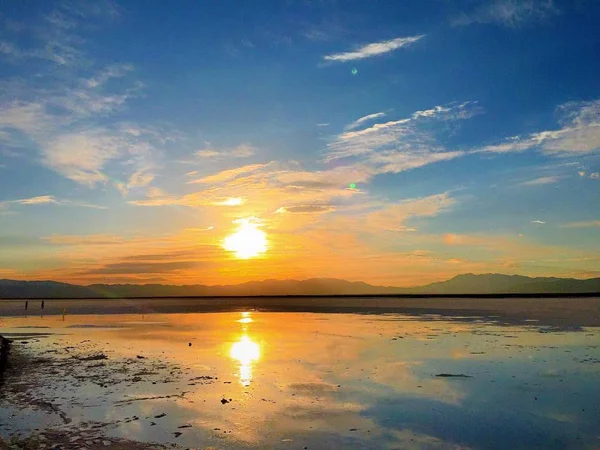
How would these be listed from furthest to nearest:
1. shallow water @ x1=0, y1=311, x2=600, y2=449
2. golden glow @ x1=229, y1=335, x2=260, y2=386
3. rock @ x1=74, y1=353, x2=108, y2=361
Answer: rock @ x1=74, y1=353, x2=108, y2=361, golden glow @ x1=229, y1=335, x2=260, y2=386, shallow water @ x1=0, y1=311, x2=600, y2=449

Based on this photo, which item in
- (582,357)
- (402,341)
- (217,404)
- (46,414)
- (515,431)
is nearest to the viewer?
(515,431)

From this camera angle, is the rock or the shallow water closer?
the shallow water

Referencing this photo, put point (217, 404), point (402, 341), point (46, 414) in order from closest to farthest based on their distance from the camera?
point (46, 414) < point (217, 404) < point (402, 341)

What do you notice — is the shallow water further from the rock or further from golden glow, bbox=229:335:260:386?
the rock

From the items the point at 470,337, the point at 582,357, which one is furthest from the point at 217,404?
the point at 470,337

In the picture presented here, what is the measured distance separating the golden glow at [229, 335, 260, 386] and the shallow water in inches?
5.2

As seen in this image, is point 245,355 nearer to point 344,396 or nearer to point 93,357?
point 93,357

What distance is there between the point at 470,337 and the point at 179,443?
30.7 meters

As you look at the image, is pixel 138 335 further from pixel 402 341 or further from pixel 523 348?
pixel 523 348

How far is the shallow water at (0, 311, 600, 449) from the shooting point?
14070 millimetres

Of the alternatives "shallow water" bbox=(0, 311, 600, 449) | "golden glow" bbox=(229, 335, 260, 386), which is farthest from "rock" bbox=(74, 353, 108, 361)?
"golden glow" bbox=(229, 335, 260, 386)

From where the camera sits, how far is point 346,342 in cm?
3719

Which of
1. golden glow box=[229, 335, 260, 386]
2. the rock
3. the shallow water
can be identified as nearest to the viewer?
the shallow water

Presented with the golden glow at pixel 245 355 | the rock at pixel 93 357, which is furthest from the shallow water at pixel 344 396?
the rock at pixel 93 357
